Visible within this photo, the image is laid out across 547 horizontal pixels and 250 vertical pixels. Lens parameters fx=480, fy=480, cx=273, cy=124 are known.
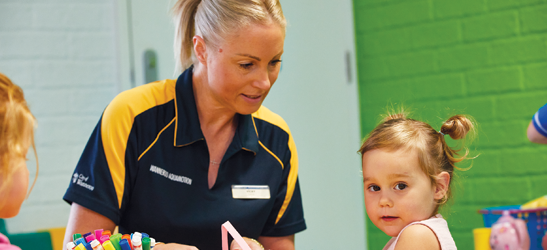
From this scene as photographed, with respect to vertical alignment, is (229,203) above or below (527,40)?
below

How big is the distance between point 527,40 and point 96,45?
1.98 m

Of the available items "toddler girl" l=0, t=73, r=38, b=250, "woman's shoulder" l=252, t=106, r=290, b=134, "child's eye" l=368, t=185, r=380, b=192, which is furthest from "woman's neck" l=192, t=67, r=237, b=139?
"toddler girl" l=0, t=73, r=38, b=250

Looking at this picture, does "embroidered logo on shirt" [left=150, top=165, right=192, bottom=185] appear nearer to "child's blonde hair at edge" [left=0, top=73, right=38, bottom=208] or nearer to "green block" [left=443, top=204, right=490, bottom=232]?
"child's blonde hair at edge" [left=0, top=73, right=38, bottom=208]

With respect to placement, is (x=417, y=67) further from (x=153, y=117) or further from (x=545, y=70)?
(x=153, y=117)

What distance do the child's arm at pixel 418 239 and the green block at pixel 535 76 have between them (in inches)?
53.8

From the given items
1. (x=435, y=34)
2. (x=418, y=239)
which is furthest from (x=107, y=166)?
(x=435, y=34)

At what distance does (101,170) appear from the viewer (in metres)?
1.19

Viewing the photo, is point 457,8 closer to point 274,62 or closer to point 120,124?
point 274,62

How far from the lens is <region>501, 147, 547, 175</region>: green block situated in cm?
204

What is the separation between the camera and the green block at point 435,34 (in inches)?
87.9

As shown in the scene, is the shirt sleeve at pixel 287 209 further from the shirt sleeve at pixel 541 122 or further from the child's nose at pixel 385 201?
the shirt sleeve at pixel 541 122

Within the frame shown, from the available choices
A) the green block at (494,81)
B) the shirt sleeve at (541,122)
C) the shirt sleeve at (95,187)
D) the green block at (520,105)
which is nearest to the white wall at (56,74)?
the shirt sleeve at (95,187)

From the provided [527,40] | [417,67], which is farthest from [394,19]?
[527,40]

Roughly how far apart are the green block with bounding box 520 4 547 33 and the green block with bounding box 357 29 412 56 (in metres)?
0.50
